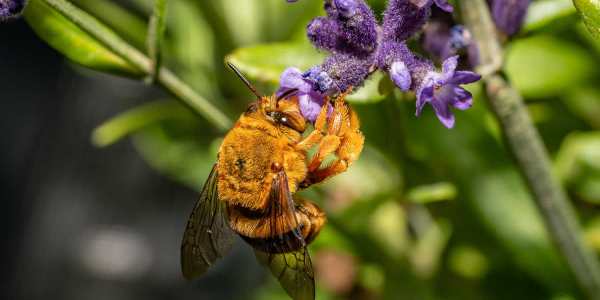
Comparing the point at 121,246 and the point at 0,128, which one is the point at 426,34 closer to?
the point at 121,246

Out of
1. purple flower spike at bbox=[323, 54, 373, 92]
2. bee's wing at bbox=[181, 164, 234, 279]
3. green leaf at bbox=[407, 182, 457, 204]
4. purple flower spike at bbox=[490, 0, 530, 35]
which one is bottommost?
green leaf at bbox=[407, 182, 457, 204]

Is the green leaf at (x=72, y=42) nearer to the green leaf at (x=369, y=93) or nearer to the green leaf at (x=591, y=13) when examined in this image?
the green leaf at (x=369, y=93)

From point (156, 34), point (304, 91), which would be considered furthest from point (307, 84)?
point (156, 34)

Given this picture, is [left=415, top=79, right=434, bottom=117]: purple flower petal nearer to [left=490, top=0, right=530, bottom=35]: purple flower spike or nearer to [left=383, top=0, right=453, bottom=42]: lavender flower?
[left=383, top=0, right=453, bottom=42]: lavender flower

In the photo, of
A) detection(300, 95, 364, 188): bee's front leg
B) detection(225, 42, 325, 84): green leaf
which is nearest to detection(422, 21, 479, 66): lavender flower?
detection(300, 95, 364, 188): bee's front leg

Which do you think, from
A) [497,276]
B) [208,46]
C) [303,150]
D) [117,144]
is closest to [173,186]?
[117,144]

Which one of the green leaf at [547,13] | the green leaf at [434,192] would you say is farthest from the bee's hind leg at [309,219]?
the green leaf at [547,13]
